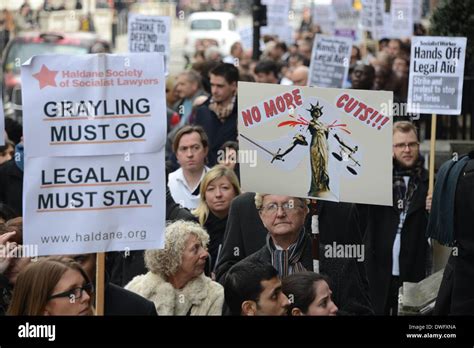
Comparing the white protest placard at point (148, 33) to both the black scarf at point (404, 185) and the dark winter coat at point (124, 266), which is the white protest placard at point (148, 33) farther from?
the dark winter coat at point (124, 266)

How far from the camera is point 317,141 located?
25.6 feet

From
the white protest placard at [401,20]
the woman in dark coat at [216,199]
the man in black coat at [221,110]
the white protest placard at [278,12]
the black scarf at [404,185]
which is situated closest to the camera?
the woman in dark coat at [216,199]

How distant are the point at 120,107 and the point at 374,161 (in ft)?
5.41

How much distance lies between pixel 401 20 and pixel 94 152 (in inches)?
681

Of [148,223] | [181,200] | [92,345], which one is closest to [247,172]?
[148,223]

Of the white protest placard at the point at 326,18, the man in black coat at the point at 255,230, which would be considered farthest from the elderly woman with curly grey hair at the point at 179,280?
the white protest placard at the point at 326,18

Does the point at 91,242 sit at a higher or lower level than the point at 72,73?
lower

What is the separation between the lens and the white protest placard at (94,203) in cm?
657

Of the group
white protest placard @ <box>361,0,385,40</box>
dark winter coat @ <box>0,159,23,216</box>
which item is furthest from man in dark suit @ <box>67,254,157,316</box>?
white protest placard @ <box>361,0,385,40</box>

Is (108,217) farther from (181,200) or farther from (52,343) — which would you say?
(181,200)

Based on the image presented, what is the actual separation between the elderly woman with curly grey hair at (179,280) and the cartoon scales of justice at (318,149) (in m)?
0.64

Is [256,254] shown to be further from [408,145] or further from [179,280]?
[408,145]

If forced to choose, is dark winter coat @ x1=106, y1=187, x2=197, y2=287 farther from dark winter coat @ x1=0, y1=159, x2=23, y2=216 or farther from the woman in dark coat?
dark winter coat @ x1=0, y1=159, x2=23, y2=216

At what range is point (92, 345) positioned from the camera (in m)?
6.49
